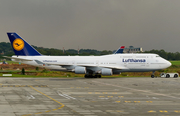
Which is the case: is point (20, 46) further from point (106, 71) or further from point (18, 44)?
point (106, 71)

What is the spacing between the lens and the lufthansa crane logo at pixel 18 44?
5406 cm

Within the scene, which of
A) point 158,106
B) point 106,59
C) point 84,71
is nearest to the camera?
point 158,106

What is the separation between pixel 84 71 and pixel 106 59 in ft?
19.2

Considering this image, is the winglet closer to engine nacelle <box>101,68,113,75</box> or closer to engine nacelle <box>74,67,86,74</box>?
engine nacelle <box>74,67,86,74</box>

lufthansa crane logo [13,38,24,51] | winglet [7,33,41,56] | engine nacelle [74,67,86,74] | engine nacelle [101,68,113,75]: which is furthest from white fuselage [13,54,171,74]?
lufthansa crane logo [13,38,24,51]

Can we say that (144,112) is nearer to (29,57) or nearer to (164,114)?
(164,114)

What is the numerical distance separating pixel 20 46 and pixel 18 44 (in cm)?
61

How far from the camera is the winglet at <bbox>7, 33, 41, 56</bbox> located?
5394 cm

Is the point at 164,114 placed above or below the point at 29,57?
below

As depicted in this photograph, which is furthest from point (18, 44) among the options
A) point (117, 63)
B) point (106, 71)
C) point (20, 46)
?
point (117, 63)

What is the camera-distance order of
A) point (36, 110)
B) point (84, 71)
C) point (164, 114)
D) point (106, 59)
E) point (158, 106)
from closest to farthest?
point (164, 114)
point (36, 110)
point (158, 106)
point (84, 71)
point (106, 59)

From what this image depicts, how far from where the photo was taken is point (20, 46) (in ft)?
178

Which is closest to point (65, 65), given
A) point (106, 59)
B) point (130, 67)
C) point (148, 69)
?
point (106, 59)

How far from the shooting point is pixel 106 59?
5100cm
